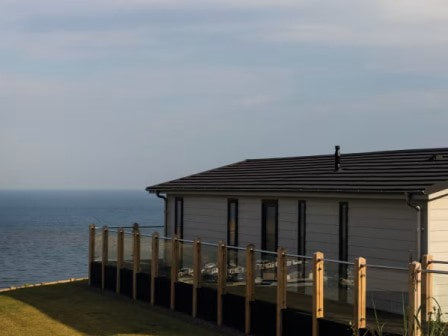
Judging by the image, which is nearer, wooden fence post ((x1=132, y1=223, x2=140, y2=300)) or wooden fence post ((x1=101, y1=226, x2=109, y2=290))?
wooden fence post ((x1=132, y1=223, x2=140, y2=300))

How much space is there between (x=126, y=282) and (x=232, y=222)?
3.36 meters

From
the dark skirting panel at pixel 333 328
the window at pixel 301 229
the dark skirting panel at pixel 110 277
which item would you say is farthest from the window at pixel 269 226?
the dark skirting panel at pixel 333 328

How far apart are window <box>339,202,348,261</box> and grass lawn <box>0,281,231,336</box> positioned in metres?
3.11

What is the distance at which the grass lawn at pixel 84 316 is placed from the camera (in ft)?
53.2

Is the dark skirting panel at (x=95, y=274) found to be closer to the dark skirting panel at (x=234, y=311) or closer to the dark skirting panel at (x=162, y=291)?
the dark skirting panel at (x=162, y=291)

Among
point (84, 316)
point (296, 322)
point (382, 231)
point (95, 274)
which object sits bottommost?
point (84, 316)

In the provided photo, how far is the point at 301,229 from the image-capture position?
61.2 ft

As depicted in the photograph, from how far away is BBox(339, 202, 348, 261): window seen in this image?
55.9 ft

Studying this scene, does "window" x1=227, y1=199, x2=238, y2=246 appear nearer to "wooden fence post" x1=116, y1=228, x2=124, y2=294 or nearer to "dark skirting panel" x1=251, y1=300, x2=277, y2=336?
"wooden fence post" x1=116, y1=228, x2=124, y2=294

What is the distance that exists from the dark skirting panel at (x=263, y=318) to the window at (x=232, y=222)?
5.29 m

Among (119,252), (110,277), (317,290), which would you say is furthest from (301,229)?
(110,277)

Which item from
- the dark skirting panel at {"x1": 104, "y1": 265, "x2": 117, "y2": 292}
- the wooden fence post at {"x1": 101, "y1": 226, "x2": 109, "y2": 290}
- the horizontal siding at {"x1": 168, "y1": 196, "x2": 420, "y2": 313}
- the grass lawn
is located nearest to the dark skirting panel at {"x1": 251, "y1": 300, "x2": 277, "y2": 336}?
the grass lawn

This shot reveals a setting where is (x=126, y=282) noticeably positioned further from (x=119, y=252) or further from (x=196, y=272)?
(x=196, y=272)

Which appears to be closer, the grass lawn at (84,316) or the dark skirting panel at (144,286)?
the grass lawn at (84,316)
